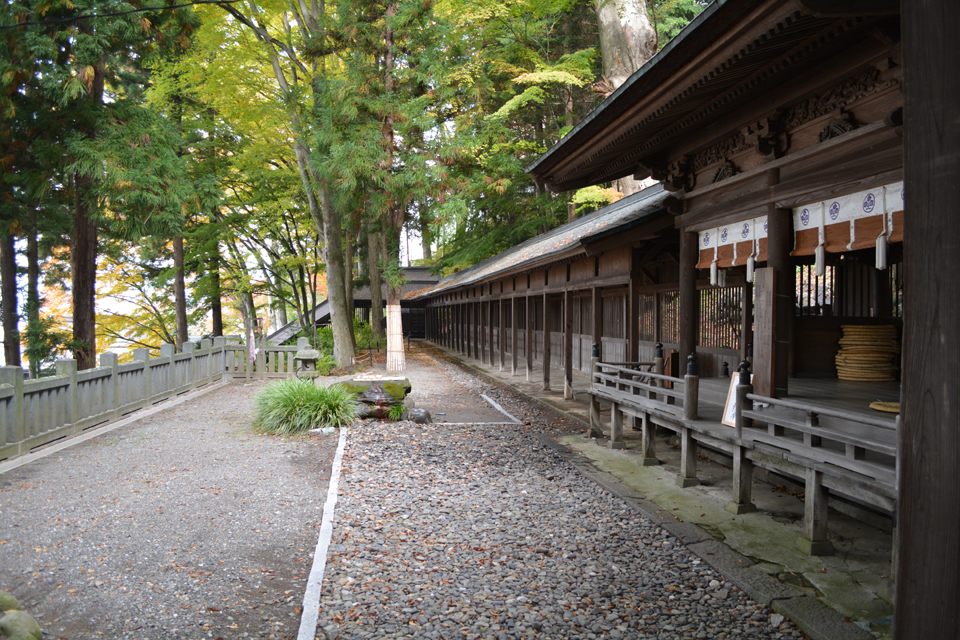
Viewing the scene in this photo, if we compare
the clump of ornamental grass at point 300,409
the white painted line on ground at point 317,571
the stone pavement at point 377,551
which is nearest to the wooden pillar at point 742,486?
the stone pavement at point 377,551

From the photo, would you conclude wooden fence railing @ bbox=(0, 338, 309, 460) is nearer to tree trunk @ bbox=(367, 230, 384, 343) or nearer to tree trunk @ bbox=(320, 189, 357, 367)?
tree trunk @ bbox=(320, 189, 357, 367)

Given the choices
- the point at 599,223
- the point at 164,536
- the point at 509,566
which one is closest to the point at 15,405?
the point at 164,536

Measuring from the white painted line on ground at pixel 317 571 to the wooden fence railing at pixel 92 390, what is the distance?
13.6 feet

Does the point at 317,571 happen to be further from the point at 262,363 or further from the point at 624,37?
the point at 624,37

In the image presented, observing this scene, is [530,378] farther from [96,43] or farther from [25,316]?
[25,316]

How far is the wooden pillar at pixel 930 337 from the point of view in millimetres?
1650

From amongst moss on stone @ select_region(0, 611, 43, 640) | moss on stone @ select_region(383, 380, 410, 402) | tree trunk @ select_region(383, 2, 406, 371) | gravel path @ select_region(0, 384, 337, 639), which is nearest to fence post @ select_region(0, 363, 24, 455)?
gravel path @ select_region(0, 384, 337, 639)

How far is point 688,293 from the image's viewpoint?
7199mm

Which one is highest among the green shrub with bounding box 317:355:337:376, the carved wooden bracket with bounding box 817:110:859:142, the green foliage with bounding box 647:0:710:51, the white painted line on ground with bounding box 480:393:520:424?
the green foliage with bounding box 647:0:710:51

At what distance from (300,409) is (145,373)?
13.0 feet

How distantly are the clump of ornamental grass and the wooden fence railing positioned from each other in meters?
2.44

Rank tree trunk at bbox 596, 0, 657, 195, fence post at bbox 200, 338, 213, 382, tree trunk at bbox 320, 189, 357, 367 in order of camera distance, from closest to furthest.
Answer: fence post at bbox 200, 338, 213, 382
tree trunk at bbox 596, 0, 657, 195
tree trunk at bbox 320, 189, 357, 367

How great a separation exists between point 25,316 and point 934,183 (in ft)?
73.3

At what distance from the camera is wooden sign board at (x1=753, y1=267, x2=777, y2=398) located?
5258mm
